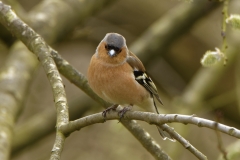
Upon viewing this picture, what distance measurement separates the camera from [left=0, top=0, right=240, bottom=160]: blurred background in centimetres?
621

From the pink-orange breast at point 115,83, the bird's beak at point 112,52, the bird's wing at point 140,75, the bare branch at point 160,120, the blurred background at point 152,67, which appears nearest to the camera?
the bare branch at point 160,120

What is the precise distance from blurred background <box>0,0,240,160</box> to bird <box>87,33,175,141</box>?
1.41 metres

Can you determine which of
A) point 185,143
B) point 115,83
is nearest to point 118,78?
point 115,83

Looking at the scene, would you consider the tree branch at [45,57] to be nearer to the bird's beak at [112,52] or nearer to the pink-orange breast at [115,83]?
the pink-orange breast at [115,83]

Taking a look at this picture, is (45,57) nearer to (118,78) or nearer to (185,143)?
(118,78)

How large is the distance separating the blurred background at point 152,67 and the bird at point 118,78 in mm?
1411

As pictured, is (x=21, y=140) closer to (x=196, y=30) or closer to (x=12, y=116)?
(x=12, y=116)

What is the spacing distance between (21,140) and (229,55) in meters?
3.28

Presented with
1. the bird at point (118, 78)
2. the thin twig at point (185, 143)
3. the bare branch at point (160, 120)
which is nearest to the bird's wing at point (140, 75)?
the bird at point (118, 78)

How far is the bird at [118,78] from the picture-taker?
13.6 ft

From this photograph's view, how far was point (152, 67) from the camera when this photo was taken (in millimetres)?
7395

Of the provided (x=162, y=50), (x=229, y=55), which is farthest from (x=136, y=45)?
(x=229, y=55)

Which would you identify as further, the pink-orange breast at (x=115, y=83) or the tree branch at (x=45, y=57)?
the pink-orange breast at (x=115, y=83)

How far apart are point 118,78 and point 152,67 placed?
3.25m
